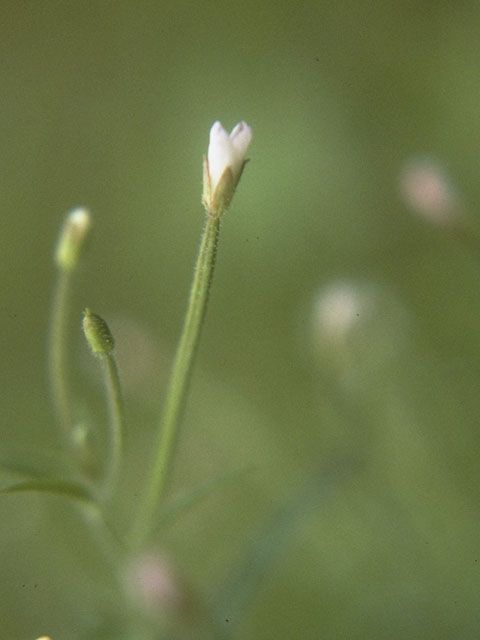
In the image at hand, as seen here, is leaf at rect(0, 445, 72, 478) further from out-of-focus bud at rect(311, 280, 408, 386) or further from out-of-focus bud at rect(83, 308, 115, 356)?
out-of-focus bud at rect(311, 280, 408, 386)

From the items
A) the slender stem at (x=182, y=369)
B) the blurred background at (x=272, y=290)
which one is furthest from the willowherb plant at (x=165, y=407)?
the blurred background at (x=272, y=290)

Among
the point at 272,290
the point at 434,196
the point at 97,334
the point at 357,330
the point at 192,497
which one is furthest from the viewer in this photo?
the point at 272,290

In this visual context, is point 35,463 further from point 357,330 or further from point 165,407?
point 357,330

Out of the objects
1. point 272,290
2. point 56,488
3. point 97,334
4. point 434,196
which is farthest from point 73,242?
point 272,290

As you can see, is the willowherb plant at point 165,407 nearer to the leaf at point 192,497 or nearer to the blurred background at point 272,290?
the leaf at point 192,497

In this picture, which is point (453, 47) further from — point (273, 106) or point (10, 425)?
point (10, 425)

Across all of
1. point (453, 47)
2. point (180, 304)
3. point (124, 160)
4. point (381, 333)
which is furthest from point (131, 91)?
point (381, 333)
